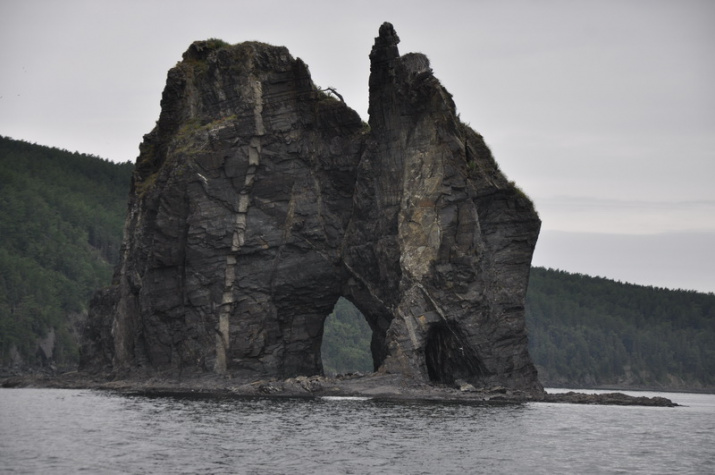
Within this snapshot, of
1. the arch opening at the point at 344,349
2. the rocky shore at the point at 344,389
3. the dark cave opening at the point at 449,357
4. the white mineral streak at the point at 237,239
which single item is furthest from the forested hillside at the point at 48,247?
the dark cave opening at the point at 449,357

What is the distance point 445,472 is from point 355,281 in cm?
4681

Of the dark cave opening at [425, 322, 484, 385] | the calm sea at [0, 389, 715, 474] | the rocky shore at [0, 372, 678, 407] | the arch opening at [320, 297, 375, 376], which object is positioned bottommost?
the calm sea at [0, 389, 715, 474]

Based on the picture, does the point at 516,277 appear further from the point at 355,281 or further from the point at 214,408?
the point at 214,408

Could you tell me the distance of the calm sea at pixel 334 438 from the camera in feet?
138

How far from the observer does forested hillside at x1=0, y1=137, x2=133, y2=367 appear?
145125 mm

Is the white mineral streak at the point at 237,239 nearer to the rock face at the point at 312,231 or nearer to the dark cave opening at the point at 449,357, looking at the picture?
the rock face at the point at 312,231

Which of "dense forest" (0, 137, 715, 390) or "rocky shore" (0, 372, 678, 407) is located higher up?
"dense forest" (0, 137, 715, 390)

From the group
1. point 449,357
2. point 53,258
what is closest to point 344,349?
point 53,258

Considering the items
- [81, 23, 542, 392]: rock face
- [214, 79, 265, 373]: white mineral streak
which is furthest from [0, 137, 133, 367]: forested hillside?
[214, 79, 265, 373]: white mineral streak

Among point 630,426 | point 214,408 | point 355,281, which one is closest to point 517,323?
point 355,281

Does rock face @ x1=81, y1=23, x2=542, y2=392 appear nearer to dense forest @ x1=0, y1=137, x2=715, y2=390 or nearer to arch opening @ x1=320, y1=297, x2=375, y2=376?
dense forest @ x1=0, y1=137, x2=715, y2=390

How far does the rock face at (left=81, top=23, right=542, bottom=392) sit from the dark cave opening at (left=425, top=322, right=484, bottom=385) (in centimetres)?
19

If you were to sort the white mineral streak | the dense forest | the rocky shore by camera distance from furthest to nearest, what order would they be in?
1. the dense forest
2. the white mineral streak
3. the rocky shore

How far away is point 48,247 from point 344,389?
4189 inches
